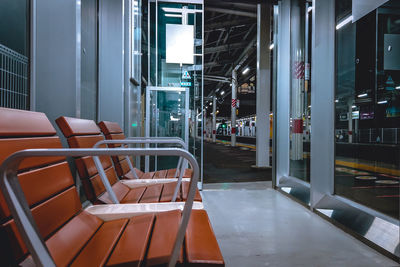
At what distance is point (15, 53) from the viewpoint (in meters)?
1.63

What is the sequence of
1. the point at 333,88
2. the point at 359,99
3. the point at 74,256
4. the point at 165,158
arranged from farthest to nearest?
1. the point at 359,99
2. the point at 165,158
3. the point at 333,88
4. the point at 74,256

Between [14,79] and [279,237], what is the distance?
7.96 ft

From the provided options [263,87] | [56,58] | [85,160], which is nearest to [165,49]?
[263,87]

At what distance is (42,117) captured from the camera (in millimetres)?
1110

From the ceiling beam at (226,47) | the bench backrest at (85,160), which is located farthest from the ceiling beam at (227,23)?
the bench backrest at (85,160)

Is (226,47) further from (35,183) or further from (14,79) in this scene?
(35,183)

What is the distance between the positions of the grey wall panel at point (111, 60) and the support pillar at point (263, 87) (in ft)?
13.2

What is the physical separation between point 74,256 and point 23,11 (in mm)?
1641

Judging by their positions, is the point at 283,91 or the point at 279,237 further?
the point at 283,91

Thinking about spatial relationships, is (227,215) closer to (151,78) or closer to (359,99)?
(151,78)

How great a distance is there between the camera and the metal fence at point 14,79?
5.20 feet

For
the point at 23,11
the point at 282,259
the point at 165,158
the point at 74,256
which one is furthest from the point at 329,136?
the point at 165,158

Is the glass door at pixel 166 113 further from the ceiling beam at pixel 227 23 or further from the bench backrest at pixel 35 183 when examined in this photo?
the ceiling beam at pixel 227 23

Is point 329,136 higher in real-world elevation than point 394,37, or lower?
lower
